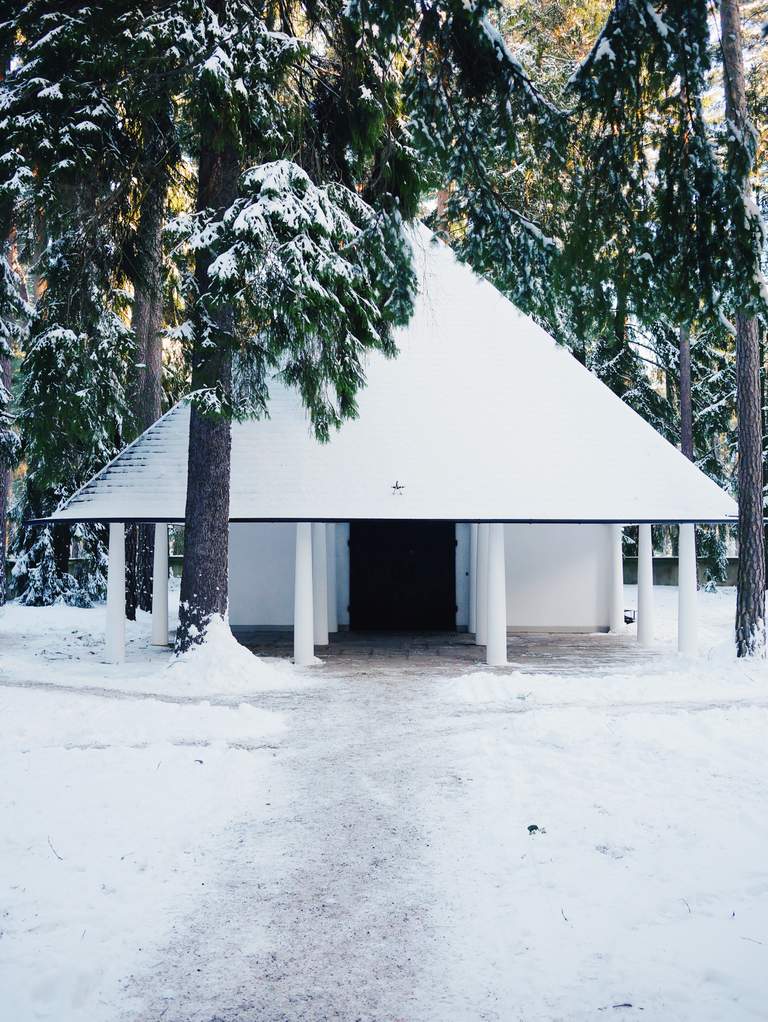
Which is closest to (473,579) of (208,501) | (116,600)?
(208,501)

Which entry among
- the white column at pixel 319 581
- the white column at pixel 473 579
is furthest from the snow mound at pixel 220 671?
the white column at pixel 473 579

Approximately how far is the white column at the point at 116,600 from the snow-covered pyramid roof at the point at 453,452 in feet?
2.13

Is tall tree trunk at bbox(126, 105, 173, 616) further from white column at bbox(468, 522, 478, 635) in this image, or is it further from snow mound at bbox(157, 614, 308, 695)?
white column at bbox(468, 522, 478, 635)

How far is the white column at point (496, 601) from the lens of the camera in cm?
1334

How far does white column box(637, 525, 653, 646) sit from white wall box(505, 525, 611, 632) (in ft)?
4.70

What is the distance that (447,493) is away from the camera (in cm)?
1348

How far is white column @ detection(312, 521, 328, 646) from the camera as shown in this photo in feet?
51.0

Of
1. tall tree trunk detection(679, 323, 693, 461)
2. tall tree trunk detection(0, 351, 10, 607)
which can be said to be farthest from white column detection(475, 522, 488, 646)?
tall tree trunk detection(679, 323, 693, 461)

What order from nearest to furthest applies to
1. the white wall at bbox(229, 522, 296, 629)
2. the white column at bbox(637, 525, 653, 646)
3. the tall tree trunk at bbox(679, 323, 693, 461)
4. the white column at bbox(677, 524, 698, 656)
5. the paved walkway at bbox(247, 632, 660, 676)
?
the paved walkway at bbox(247, 632, 660, 676)
the white column at bbox(677, 524, 698, 656)
the white column at bbox(637, 525, 653, 646)
the white wall at bbox(229, 522, 296, 629)
the tall tree trunk at bbox(679, 323, 693, 461)

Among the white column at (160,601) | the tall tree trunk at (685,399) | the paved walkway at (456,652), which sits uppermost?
the tall tree trunk at (685,399)

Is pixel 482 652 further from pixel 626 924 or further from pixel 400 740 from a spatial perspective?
pixel 626 924

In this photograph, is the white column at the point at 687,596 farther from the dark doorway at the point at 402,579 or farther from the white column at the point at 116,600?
the white column at the point at 116,600

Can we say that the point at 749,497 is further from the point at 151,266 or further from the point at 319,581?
the point at 151,266

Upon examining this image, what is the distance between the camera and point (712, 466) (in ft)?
93.4
